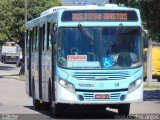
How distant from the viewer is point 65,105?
59.5 feet

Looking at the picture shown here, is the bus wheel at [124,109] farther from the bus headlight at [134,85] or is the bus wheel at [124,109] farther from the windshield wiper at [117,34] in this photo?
the windshield wiper at [117,34]

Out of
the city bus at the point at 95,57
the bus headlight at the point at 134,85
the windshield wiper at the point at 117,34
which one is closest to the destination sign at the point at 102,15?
the city bus at the point at 95,57

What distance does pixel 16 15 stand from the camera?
56281 millimetres

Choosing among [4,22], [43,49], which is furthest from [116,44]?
[4,22]

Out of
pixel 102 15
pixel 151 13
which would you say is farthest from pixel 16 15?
pixel 102 15

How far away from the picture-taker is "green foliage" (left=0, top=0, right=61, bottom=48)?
55.5 meters

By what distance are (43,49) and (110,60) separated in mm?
3177

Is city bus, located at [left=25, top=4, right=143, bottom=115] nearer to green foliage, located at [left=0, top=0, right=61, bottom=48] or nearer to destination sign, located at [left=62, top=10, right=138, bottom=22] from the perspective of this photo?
destination sign, located at [left=62, top=10, right=138, bottom=22]

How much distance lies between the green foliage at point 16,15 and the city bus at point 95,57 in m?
37.2

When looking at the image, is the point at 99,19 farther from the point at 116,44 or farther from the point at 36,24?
the point at 36,24

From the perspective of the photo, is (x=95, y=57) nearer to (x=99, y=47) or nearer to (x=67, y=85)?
(x=99, y=47)

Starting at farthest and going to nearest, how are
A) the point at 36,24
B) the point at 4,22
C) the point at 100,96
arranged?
the point at 4,22, the point at 36,24, the point at 100,96

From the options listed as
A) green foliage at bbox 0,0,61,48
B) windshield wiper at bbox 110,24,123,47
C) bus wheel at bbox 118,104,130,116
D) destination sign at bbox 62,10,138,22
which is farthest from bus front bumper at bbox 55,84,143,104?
green foliage at bbox 0,0,61,48

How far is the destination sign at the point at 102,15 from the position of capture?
17.9m
